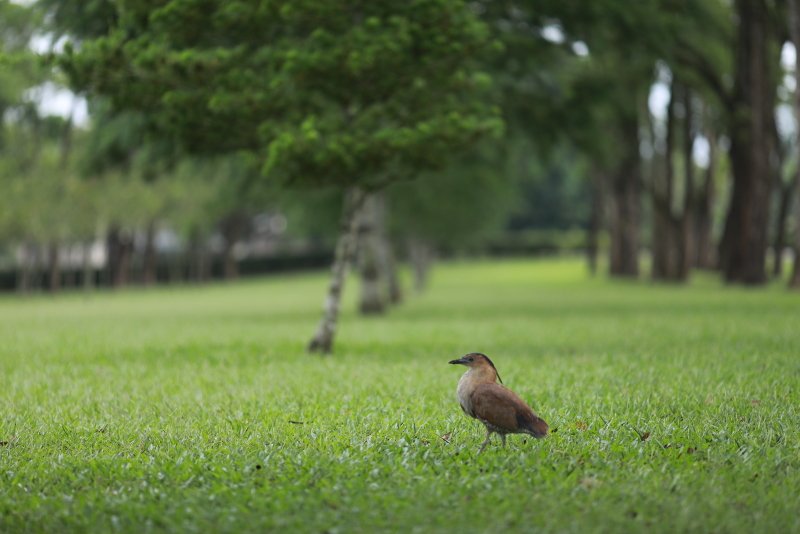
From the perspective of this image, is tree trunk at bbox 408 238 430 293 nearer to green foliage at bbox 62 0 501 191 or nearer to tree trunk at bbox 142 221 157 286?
tree trunk at bbox 142 221 157 286

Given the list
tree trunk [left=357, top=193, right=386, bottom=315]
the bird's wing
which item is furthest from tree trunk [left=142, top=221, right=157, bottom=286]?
the bird's wing

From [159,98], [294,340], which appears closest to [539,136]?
[294,340]

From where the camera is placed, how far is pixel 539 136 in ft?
76.5

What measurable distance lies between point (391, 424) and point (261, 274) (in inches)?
2966

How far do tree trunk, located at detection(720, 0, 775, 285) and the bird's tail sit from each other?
26296 millimetres

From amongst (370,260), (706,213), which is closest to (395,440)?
(370,260)

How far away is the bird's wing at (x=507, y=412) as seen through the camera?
6.43m

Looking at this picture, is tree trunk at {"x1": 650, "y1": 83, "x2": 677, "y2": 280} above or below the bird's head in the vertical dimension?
above

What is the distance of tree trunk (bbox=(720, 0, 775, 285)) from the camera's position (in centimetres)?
3038

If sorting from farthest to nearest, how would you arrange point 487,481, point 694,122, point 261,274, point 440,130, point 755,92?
1. point 261,274
2. point 694,122
3. point 755,92
4. point 440,130
5. point 487,481

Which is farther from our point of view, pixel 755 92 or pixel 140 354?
pixel 755 92

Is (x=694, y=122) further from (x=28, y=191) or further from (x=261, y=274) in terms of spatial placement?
(x=261, y=274)

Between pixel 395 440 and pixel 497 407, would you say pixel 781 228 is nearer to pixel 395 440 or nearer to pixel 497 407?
pixel 395 440

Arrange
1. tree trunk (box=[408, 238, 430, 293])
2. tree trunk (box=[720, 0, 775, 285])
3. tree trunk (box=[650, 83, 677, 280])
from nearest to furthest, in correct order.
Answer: tree trunk (box=[720, 0, 775, 285]) → tree trunk (box=[650, 83, 677, 280]) → tree trunk (box=[408, 238, 430, 293])
